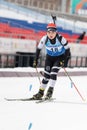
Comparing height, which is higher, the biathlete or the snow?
the biathlete

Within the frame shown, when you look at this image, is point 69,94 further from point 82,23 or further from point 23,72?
point 82,23

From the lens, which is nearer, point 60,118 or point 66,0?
point 60,118

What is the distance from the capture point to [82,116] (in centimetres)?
604

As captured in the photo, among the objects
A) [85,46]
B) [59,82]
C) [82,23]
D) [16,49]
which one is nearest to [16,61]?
[16,49]

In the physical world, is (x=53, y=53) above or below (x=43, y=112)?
above

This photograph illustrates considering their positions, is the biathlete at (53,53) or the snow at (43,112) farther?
the biathlete at (53,53)

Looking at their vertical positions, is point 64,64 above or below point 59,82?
above

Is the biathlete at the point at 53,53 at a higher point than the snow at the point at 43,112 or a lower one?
higher

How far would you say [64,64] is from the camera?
309 inches

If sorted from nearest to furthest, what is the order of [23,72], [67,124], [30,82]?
1. [67,124]
2. [30,82]
3. [23,72]

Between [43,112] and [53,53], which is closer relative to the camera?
[43,112]

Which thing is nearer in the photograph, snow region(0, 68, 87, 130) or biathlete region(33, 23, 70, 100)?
snow region(0, 68, 87, 130)

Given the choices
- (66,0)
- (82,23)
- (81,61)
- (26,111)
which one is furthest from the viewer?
(66,0)

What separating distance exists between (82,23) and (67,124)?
1464 inches
